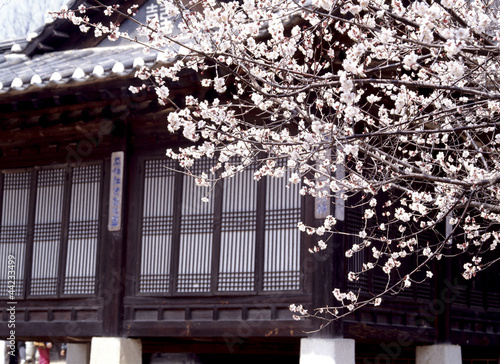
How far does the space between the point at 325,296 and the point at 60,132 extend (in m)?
4.52

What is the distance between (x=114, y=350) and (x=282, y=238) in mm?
2632

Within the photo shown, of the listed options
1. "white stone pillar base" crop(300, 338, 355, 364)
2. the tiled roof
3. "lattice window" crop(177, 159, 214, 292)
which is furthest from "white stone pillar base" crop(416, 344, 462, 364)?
the tiled roof

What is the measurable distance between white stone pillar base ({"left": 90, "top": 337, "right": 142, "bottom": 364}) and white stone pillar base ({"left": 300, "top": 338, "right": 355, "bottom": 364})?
2.47 meters

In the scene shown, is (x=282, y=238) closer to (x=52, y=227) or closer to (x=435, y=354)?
(x=435, y=354)

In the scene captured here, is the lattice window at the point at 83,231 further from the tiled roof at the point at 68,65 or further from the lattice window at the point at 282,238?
the lattice window at the point at 282,238

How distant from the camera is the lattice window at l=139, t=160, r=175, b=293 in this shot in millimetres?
10070

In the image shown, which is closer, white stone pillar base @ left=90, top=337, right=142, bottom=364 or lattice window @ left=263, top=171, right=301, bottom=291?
lattice window @ left=263, top=171, right=301, bottom=291

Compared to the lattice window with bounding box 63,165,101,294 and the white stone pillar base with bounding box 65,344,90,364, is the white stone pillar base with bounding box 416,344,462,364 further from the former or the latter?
the white stone pillar base with bounding box 65,344,90,364

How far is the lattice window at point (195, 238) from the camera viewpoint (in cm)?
979

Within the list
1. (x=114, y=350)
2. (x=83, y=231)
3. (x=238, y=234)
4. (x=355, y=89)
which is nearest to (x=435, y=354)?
(x=238, y=234)

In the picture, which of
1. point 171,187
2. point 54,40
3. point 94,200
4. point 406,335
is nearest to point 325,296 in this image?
point 406,335

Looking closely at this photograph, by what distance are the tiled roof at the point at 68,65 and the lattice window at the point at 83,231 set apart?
1490 mm

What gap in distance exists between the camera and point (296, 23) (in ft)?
26.5

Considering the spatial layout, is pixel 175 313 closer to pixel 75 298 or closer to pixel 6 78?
pixel 75 298
